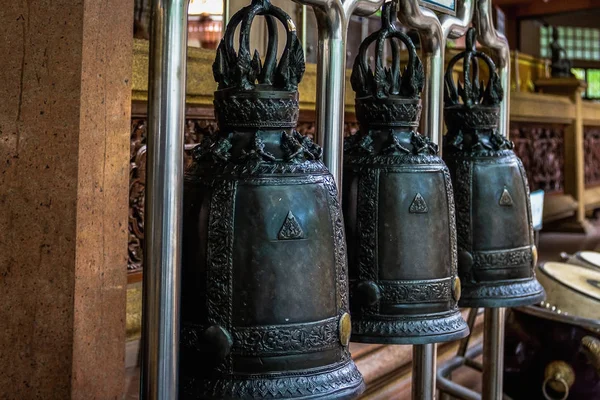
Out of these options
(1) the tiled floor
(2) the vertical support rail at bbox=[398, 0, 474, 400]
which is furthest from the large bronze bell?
(1) the tiled floor

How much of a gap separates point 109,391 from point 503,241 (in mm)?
717

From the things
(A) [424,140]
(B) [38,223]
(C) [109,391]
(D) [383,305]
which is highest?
(A) [424,140]

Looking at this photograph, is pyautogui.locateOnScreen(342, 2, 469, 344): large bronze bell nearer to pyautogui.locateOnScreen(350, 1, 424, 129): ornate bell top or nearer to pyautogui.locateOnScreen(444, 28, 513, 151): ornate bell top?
pyautogui.locateOnScreen(350, 1, 424, 129): ornate bell top

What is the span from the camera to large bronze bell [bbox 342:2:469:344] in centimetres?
116

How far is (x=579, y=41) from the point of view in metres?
12.6

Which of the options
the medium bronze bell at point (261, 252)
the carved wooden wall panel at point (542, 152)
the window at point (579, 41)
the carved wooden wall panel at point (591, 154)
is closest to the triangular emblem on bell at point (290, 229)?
the medium bronze bell at point (261, 252)

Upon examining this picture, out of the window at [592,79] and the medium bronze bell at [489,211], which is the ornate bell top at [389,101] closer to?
the medium bronze bell at [489,211]

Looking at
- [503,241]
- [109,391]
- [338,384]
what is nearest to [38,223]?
[109,391]

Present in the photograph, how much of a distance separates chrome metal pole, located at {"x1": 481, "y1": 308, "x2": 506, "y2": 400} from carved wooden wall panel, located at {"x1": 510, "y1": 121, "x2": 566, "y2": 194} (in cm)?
307

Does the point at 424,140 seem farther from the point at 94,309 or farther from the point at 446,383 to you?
the point at 446,383

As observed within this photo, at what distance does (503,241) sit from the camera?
1.42m

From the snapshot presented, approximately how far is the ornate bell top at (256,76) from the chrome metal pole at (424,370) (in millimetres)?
736

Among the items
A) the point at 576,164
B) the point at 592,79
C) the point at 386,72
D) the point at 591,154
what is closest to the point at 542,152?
the point at 576,164

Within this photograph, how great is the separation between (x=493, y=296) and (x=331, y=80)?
0.50 m
